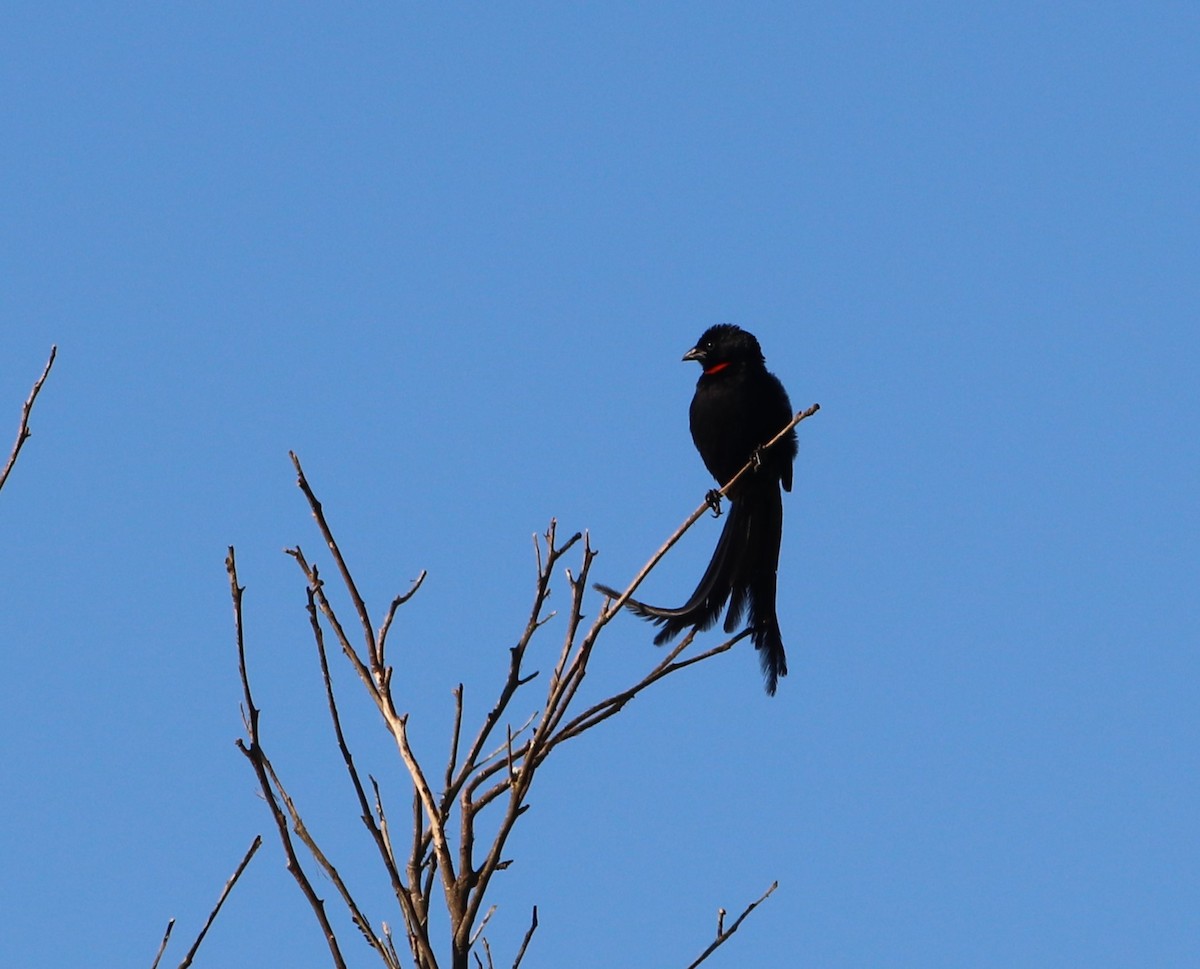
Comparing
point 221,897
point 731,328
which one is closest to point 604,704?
point 221,897

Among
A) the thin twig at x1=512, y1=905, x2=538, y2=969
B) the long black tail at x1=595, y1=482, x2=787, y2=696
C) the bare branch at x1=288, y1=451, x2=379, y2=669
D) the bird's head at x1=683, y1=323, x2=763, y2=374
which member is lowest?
the thin twig at x1=512, y1=905, x2=538, y2=969

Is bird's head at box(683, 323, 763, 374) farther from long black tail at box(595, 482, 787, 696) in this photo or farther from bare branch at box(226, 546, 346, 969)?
bare branch at box(226, 546, 346, 969)

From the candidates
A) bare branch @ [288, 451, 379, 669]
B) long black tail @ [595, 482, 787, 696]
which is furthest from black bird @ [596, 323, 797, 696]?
bare branch @ [288, 451, 379, 669]

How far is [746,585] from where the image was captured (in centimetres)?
514

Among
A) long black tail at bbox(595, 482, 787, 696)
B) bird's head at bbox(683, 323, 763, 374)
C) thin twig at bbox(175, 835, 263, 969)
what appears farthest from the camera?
bird's head at bbox(683, 323, 763, 374)

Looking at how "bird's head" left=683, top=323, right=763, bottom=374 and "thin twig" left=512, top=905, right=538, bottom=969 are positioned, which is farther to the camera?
"bird's head" left=683, top=323, right=763, bottom=374

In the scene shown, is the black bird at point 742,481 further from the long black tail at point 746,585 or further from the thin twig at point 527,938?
the thin twig at point 527,938

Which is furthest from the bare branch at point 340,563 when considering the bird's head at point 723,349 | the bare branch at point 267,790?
the bird's head at point 723,349

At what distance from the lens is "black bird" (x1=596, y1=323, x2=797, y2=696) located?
4789 mm

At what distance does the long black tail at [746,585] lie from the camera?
181 inches

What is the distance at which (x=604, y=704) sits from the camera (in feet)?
8.10

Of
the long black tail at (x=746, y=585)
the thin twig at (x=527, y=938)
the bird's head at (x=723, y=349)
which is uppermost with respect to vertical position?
the bird's head at (x=723, y=349)

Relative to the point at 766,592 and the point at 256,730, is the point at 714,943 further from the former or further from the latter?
the point at 766,592

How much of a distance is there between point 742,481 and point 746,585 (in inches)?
30.4
